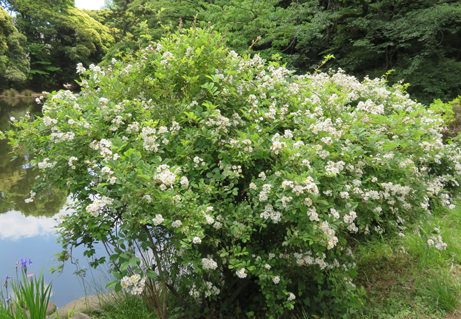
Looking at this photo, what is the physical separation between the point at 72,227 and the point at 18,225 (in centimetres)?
518

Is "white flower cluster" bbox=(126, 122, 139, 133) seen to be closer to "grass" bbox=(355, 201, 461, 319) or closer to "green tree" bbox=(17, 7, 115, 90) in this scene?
"grass" bbox=(355, 201, 461, 319)

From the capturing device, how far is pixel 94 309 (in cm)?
327

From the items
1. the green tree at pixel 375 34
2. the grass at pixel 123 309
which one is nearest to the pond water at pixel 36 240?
the grass at pixel 123 309

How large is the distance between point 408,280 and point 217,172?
85.6 inches

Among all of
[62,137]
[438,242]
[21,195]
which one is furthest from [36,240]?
[438,242]

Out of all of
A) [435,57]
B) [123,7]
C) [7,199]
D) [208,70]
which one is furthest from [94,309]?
[123,7]

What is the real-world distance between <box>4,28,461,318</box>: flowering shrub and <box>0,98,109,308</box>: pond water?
1.55 m

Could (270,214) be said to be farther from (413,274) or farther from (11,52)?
(11,52)

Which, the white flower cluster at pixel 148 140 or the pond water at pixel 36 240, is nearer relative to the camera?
the white flower cluster at pixel 148 140

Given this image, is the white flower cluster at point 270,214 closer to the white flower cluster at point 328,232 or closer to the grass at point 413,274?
the white flower cluster at point 328,232

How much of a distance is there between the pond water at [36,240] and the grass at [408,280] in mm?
1245

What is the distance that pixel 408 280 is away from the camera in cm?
264

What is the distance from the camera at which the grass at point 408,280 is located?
2287mm

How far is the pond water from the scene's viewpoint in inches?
163
